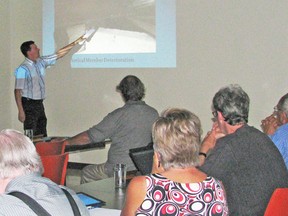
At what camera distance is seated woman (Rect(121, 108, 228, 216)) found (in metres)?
2.20

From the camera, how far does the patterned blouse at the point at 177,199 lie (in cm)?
219

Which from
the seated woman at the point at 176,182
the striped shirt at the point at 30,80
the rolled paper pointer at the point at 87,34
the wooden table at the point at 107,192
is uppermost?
the rolled paper pointer at the point at 87,34

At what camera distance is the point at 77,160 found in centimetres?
791

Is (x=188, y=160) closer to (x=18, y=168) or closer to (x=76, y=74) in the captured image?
(x=18, y=168)

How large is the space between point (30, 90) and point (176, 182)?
18.2 ft

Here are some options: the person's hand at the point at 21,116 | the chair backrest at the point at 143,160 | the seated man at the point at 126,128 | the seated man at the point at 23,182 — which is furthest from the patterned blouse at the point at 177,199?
the person's hand at the point at 21,116

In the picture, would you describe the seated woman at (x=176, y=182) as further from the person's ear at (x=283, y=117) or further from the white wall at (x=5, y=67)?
the white wall at (x=5, y=67)

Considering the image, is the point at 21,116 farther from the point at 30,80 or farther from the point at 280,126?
the point at 280,126

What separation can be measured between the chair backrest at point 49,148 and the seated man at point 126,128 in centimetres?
31

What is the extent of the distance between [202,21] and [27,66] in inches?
102

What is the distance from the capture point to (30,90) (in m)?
7.48

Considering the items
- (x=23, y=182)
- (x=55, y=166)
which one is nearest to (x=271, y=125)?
(x=55, y=166)

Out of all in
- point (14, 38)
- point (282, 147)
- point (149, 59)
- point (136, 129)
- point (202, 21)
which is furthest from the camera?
point (14, 38)

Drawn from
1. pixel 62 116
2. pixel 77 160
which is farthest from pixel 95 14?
pixel 77 160
